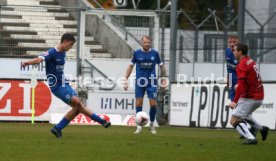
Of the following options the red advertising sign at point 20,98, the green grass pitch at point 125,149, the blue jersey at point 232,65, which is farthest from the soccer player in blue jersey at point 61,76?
the red advertising sign at point 20,98

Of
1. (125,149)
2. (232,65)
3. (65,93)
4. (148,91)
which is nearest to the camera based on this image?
(125,149)

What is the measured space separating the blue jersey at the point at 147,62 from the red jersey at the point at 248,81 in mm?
5447

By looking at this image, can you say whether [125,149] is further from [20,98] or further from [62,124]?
[20,98]

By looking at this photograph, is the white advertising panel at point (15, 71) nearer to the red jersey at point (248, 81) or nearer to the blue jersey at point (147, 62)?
the blue jersey at point (147, 62)

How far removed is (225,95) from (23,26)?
899cm

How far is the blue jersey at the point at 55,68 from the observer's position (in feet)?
62.5

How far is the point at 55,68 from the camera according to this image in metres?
19.2

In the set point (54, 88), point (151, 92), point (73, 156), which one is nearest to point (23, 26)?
point (151, 92)

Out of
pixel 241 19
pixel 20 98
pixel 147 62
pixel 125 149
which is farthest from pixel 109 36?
pixel 125 149

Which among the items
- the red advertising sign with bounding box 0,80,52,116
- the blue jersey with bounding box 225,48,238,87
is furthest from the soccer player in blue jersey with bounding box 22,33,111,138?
the red advertising sign with bounding box 0,80,52,116

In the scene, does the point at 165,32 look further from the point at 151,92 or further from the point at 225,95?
the point at 151,92

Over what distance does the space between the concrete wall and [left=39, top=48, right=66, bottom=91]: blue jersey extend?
15.1 metres

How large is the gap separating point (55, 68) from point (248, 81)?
3.97 meters

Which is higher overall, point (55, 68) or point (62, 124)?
point (55, 68)
